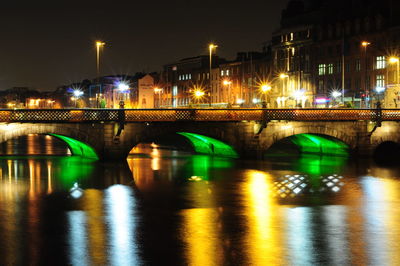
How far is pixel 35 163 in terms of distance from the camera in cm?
6112

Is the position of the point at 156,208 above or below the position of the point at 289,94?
below

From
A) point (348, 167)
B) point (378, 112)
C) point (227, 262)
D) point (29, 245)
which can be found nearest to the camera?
point (227, 262)

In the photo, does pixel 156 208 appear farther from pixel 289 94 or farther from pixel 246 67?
pixel 246 67

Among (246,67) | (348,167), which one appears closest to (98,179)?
(348,167)

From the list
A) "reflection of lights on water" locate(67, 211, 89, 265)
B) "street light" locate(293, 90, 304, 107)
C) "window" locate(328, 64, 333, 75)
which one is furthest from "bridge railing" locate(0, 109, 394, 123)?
"street light" locate(293, 90, 304, 107)

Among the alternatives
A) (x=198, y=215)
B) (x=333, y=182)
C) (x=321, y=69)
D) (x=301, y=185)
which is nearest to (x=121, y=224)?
(x=198, y=215)

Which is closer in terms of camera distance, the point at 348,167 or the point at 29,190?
the point at 29,190

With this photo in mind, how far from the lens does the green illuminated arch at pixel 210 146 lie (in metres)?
66.0

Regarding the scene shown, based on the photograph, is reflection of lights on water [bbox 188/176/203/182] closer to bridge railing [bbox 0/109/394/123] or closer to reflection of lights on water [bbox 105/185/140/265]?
reflection of lights on water [bbox 105/185/140/265]

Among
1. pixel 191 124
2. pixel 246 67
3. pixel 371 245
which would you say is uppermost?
pixel 246 67

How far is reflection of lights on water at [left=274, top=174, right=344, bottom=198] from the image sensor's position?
4216cm

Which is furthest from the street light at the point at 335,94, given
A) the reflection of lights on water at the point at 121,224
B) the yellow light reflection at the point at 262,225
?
the reflection of lights on water at the point at 121,224

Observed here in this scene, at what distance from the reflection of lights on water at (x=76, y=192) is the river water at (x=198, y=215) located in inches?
2.3

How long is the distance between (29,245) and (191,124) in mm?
35360
